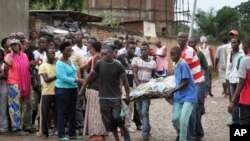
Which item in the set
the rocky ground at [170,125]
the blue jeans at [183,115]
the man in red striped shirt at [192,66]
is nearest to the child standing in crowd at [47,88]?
the rocky ground at [170,125]

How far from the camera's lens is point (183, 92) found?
8.66 meters

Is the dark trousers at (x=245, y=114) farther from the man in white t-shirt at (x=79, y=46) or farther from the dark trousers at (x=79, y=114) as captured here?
the man in white t-shirt at (x=79, y=46)

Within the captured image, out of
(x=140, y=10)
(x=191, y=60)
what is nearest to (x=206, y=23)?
(x=140, y=10)

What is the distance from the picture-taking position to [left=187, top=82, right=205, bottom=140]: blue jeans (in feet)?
30.6

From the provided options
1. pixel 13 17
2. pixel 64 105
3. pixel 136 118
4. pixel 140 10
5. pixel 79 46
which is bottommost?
pixel 136 118

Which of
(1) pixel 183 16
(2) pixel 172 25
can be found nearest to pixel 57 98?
(1) pixel 183 16

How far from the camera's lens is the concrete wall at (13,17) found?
14.4 m

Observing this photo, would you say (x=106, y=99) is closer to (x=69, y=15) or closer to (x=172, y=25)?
(x=69, y=15)

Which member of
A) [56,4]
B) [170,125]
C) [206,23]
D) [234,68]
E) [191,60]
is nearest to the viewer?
[191,60]

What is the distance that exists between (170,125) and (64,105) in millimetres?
3031

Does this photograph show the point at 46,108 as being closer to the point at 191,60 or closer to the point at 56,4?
the point at 191,60

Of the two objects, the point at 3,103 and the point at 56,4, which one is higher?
the point at 56,4

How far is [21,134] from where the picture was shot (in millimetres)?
10672

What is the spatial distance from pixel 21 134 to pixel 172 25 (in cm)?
3686
